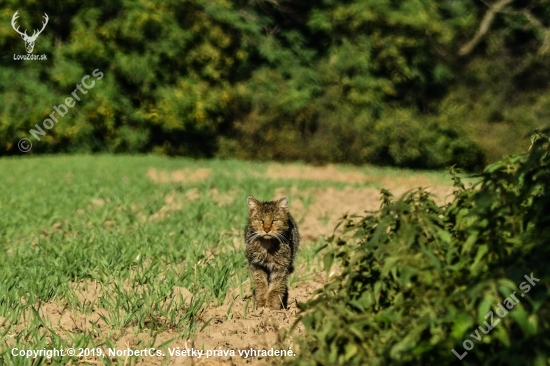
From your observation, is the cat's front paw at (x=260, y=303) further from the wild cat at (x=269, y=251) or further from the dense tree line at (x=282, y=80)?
the dense tree line at (x=282, y=80)

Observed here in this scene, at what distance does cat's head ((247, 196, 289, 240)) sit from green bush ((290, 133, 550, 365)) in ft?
7.46

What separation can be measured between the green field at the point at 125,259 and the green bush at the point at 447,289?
1696 millimetres

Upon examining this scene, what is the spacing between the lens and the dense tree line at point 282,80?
1164 inches

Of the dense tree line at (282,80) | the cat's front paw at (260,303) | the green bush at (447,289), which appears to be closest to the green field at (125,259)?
the cat's front paw at (260,303)

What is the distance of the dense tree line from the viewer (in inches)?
1164

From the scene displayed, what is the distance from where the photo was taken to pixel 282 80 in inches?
1277

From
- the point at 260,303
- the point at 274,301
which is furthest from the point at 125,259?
the point at 274,301

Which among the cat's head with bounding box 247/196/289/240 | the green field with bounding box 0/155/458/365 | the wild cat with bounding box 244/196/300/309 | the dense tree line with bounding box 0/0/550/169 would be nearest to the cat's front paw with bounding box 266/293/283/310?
the wild cat with bounding box 244/196/300/309

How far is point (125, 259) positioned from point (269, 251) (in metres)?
1.96

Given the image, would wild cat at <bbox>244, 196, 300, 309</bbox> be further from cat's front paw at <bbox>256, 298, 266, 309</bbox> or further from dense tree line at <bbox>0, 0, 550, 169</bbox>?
dense tree line at <bbox>0, 0, 550, 169</bbox>

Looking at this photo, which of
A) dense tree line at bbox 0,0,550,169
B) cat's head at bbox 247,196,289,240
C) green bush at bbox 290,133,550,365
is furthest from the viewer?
dense tree line at bbox 0,0,550,169

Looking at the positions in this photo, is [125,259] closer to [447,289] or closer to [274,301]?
[274,301]

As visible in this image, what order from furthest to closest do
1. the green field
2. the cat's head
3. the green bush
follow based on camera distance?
the cat's head < the green field < the green bush

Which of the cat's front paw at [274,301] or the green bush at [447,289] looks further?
the cat's front paw at [274,301]
